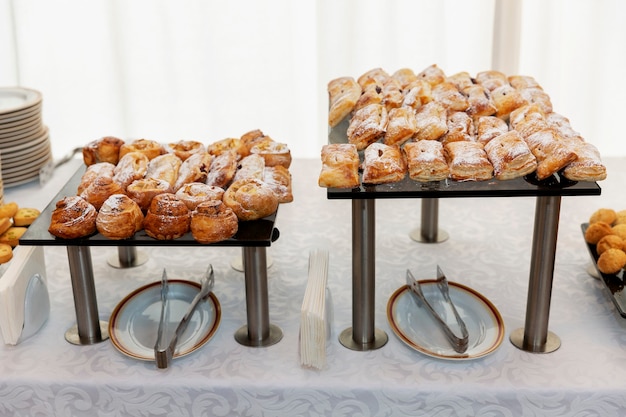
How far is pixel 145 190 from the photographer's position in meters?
1.42

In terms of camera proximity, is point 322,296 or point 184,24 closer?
point 322,296

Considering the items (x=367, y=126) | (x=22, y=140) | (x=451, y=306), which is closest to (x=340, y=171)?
(x=367, y=126)

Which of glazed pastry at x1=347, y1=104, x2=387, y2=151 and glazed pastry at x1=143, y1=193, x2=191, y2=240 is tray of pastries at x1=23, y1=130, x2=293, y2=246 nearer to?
glazed pastry at x1=143, y1=193, x2=191, y2=240

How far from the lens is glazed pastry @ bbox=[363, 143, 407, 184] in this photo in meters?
1.31

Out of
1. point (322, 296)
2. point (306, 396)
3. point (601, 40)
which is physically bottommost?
point (306, 396)

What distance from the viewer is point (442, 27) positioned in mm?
3098

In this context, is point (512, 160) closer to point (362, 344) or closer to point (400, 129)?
point (400, 129)

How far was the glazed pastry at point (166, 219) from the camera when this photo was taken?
1307 millimetres

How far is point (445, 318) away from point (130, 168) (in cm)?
69

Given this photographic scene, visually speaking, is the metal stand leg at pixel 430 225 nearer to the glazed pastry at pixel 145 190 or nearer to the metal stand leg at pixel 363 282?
the metal stand leg at pixel 363 282

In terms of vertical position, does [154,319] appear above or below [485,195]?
below

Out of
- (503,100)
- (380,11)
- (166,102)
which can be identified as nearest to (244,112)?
(166,102)

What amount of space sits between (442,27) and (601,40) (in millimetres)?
664

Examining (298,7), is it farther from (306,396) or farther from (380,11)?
(306,396)
